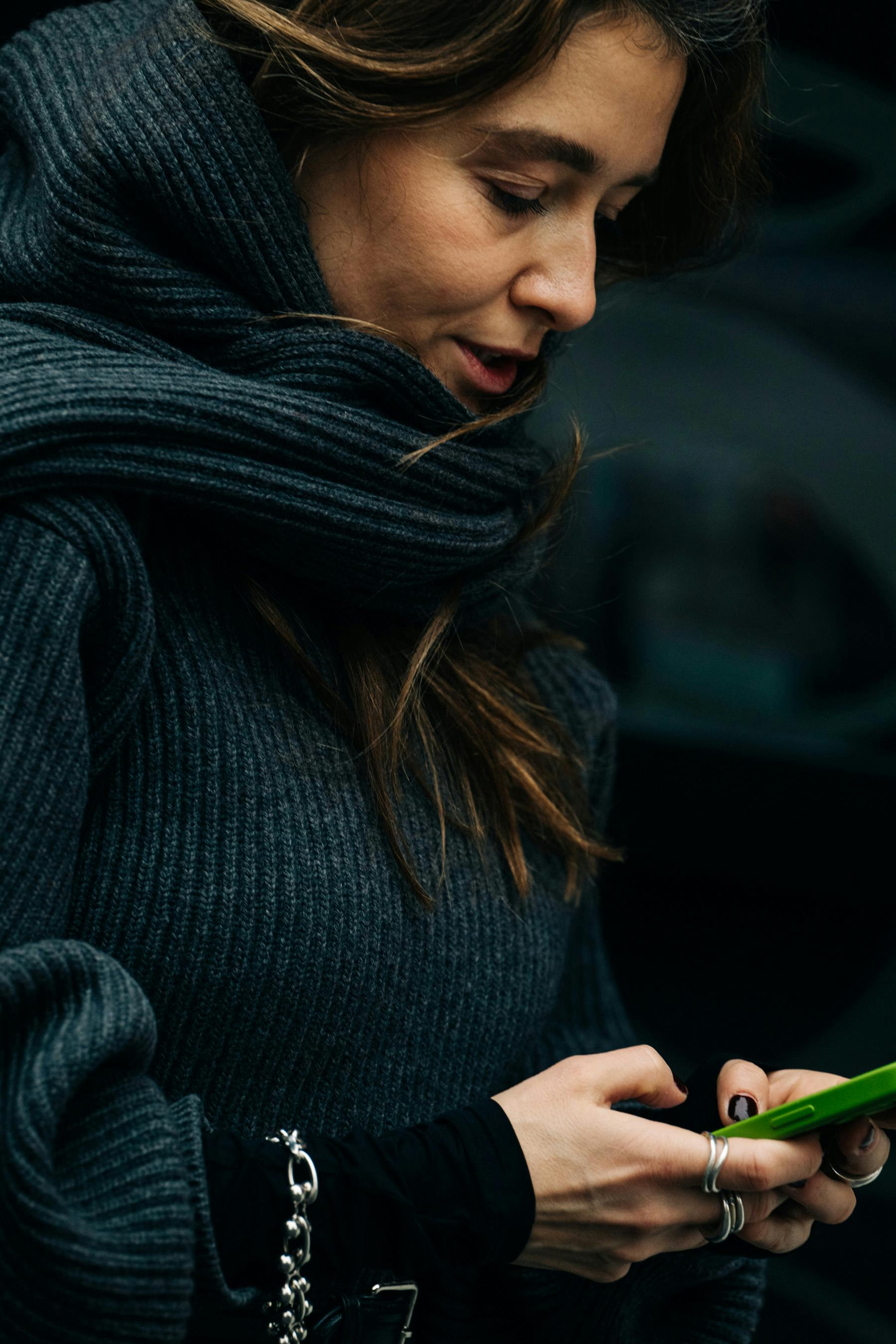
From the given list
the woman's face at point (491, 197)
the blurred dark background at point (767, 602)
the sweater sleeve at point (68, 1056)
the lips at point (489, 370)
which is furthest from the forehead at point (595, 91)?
the blurred dark background at point (767, 602)

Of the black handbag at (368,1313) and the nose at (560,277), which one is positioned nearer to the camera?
the black handbag at (368,1313)

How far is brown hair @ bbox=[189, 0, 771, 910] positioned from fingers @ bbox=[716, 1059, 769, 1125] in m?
0.25

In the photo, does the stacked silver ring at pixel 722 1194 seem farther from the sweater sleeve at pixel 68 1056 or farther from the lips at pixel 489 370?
the lips at pixel 489 370

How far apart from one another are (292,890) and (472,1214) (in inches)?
Result: 10.4

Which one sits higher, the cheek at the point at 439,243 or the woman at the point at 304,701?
the cheek at the point at 439,243

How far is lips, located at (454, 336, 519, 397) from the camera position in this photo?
1.14 m

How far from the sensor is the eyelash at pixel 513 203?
1.06m

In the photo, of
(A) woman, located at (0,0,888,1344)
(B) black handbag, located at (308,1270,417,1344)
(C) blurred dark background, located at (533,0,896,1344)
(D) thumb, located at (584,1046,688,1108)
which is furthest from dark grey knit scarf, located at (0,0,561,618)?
(C) blurred dark background, located at (533,0,896,1344)

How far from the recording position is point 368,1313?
97 cm

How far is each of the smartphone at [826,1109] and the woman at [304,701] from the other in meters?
0.02

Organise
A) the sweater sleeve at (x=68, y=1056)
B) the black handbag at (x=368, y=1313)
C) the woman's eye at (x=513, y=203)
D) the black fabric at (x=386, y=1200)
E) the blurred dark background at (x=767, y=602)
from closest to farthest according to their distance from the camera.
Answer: the sweater sleeve at (x=68, y=1056), the black fabric at (x=386, y=1200), the black handbag at (x=368, y=1313), the woman's eye at (x=513, y=203), the blurred dark background at (x=767, y=602)

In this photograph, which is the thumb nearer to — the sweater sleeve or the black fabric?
the black fabric

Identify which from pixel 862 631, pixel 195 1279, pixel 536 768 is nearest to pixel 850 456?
pixel 862 631

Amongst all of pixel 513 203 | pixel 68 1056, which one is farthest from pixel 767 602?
pixel 68 1056
